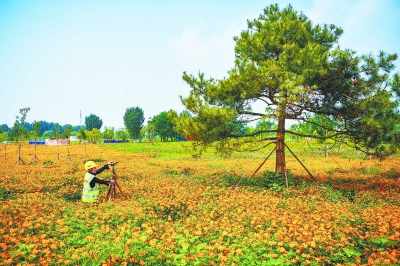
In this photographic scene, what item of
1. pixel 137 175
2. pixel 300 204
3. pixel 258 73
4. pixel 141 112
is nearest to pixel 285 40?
pixel 258 73

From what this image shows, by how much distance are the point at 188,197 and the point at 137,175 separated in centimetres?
710

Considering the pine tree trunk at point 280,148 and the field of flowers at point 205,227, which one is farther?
the pine tree trunk at point 280,148

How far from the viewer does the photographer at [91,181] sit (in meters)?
9.96

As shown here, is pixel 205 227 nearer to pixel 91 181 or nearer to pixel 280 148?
pixel 91 181

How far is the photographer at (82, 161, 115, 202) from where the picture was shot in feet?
32.7

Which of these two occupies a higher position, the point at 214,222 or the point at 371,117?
the point at 371,117

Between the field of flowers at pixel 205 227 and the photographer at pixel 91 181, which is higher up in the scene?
the photographer at pixel 91 181

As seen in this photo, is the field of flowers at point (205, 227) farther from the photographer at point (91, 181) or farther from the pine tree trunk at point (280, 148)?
the pine tree trunk at point (280, 148)

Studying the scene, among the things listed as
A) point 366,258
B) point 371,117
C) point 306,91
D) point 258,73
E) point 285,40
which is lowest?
point 366,258

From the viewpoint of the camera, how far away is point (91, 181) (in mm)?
10070

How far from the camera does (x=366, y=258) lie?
6270 mm

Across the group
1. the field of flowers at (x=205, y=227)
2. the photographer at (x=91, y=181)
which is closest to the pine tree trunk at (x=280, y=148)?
the field of flowers at (x=205, y=227)

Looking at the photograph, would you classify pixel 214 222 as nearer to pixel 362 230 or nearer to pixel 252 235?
pixel 252 235

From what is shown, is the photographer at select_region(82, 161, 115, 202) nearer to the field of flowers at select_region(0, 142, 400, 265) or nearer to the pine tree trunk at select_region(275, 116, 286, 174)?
the field of flowers at select_region(0, 142, 400, 265)
